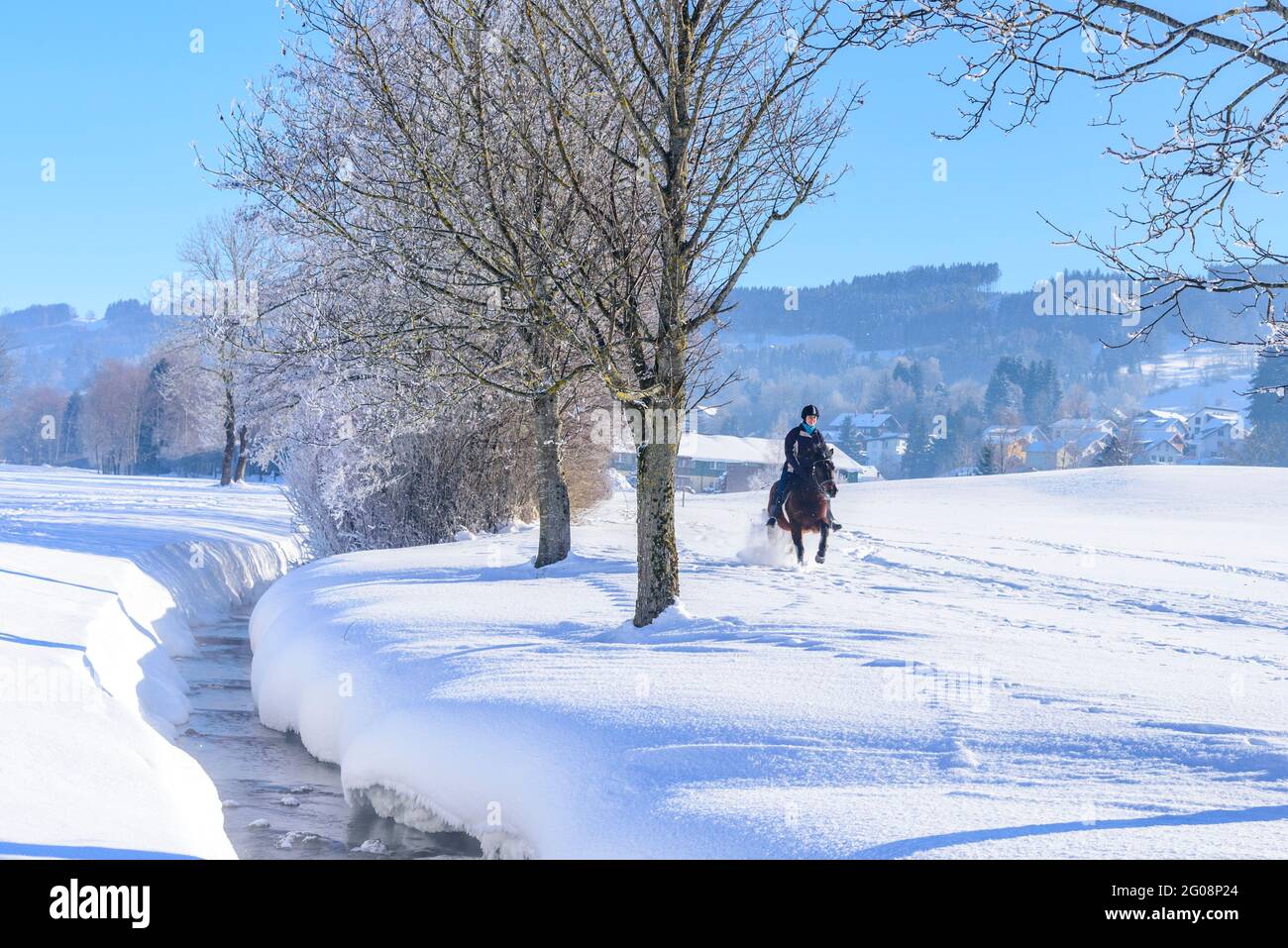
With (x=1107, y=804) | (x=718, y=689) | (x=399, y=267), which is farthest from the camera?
(x=399, y=267)

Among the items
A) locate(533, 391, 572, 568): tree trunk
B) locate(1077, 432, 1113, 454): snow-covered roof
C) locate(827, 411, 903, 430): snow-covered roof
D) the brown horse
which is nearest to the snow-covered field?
locate(533, 391, 572, 568): tree trunk

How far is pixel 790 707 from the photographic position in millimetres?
6824

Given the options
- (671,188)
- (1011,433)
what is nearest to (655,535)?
(671,188)

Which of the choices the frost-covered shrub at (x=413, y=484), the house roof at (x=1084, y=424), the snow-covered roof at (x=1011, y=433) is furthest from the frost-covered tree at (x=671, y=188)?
the house roof at (x=1084, y=424)

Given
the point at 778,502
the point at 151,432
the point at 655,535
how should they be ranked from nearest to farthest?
the point at 655,535 → the point at 778,502 → the point at 151,432

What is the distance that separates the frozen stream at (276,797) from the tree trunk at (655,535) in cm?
320

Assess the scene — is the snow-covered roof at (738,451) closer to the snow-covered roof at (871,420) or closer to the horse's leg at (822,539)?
the snow-covered roof at (871,420)

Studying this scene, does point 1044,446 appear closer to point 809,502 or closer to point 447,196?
point 809,502

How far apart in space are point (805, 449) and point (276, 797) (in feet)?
26.8
